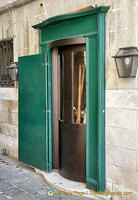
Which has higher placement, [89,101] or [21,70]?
[21,70]

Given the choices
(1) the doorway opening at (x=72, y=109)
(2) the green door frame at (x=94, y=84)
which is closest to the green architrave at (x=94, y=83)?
(2) the green door frame at (x=94, y=84)

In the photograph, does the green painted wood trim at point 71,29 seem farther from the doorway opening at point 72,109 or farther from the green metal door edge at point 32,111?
the green metal door edge at point 32,111

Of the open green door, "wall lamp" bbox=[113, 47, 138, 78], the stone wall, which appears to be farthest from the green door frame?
the open green door

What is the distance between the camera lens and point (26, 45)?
19.4ft

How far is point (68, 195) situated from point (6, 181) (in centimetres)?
142

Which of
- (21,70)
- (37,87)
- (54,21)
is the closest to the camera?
(54,21)

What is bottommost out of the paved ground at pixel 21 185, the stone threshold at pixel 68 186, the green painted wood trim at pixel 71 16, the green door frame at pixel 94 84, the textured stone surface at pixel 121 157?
the paved ground at pixel 21 185

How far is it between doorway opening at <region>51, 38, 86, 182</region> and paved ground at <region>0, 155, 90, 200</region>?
524 mm

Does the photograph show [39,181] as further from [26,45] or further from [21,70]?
[26,45]

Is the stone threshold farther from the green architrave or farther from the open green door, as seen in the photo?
the open green door

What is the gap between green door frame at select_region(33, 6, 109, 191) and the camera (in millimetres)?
Result: 4172

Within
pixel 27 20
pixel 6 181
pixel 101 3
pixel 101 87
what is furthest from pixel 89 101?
pixel 27 20

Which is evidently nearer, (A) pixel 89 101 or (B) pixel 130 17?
(B) pixel 130 17

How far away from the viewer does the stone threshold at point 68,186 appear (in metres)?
4.34
